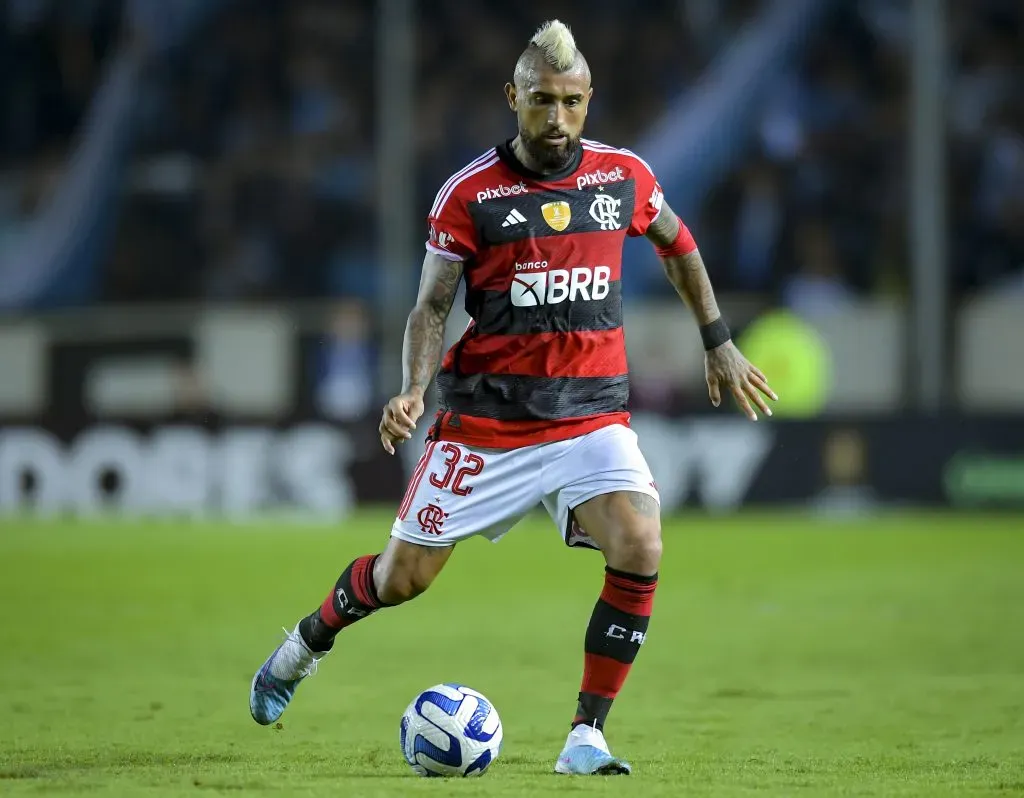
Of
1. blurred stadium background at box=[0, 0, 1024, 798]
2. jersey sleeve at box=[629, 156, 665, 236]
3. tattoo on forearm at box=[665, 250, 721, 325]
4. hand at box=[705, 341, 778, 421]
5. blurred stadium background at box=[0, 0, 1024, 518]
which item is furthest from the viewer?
blurred stadium background at box=[0, 0, 1024, 518]

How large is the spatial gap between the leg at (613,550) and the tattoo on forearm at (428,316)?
2.04 ft

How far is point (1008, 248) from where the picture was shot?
20094 mm

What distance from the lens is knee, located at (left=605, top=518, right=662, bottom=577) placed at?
226 inches

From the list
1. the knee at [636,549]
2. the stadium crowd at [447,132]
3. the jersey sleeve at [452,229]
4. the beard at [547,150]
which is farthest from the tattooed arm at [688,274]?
the stadium crowd at [447,132]

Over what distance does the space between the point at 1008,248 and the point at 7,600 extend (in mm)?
12578

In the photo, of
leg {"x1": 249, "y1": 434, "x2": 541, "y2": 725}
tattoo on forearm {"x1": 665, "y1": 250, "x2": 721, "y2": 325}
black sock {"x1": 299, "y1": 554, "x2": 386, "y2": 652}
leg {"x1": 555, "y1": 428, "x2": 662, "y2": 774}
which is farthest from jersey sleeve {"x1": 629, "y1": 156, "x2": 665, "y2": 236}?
black sock {"x1": 299, "y1": 554, "x2": 386, "y2": 652}

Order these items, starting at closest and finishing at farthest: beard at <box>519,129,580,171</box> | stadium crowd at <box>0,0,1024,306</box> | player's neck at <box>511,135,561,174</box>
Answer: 1. beard at <box>519,129,580,171</box>
2. player's neck at <box>511,135,561,174</box>
3. stadium crowd at <box>0,0,1024,306</box>

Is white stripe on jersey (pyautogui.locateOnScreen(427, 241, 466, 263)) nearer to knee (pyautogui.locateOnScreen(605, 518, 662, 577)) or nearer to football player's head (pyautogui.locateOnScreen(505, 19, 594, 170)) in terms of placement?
football player's head (pyautogui.locateOnScreen(505, 19, 594, 170))

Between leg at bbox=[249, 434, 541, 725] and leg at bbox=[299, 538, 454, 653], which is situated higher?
leg at bbox=[249, 434, 541, 725]

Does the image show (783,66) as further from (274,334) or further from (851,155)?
(274,334)

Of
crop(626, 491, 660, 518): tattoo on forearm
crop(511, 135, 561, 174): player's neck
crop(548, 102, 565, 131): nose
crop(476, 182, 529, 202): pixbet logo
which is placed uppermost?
crop(548, 102, 565, 131): nose

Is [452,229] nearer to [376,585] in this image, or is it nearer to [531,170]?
[531,170]

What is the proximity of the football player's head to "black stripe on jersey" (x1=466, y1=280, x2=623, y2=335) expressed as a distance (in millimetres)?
495

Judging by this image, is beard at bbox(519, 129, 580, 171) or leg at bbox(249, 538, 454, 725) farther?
leg at bbox(249, 538, 454, 725)
